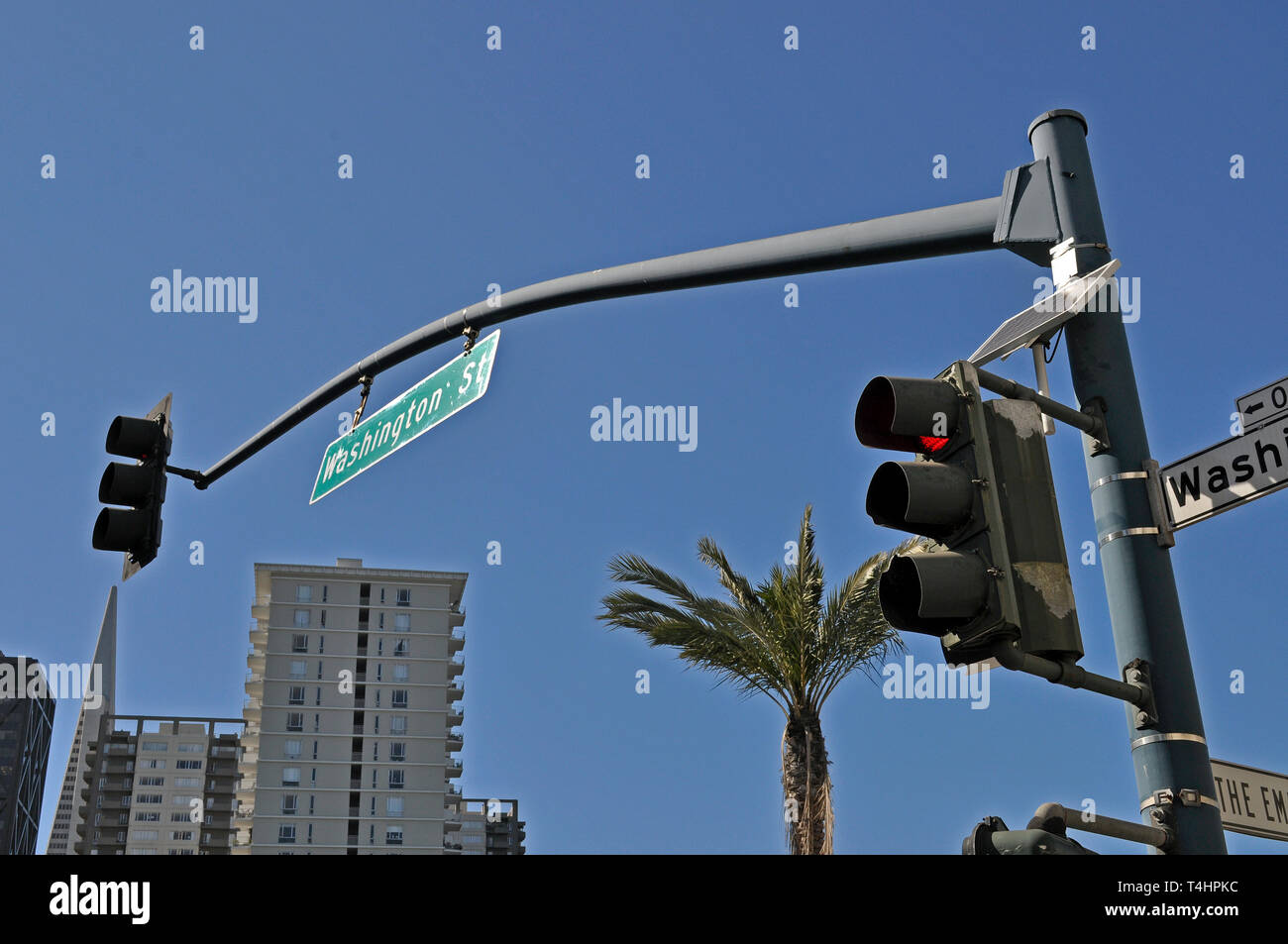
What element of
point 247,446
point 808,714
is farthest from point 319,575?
point 247,446

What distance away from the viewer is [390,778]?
412ft

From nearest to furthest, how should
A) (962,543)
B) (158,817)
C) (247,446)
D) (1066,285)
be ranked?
(962,543)
(1066,285)
(247,446)
(158,817)

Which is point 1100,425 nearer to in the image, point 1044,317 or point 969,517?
point 1044,317

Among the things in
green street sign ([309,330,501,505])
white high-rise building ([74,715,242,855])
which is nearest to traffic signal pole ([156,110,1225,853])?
green street sign ([309,330,501,505])

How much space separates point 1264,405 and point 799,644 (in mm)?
15175

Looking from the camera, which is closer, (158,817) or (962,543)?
(962,543)

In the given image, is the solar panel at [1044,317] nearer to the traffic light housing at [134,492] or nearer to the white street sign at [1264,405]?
the white street sign at [1264,405]

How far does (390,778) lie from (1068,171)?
126711mm

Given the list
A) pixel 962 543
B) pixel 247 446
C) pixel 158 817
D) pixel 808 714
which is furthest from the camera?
pixel 158 817

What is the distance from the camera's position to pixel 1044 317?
207 inches

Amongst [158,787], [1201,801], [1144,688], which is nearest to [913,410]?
[1144,688]

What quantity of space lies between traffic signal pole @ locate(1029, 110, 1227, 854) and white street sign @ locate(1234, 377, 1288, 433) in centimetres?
45

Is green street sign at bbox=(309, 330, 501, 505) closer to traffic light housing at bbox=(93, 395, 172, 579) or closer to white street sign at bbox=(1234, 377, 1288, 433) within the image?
traffic light housing at bbox=(93, 395, 172, 579)
